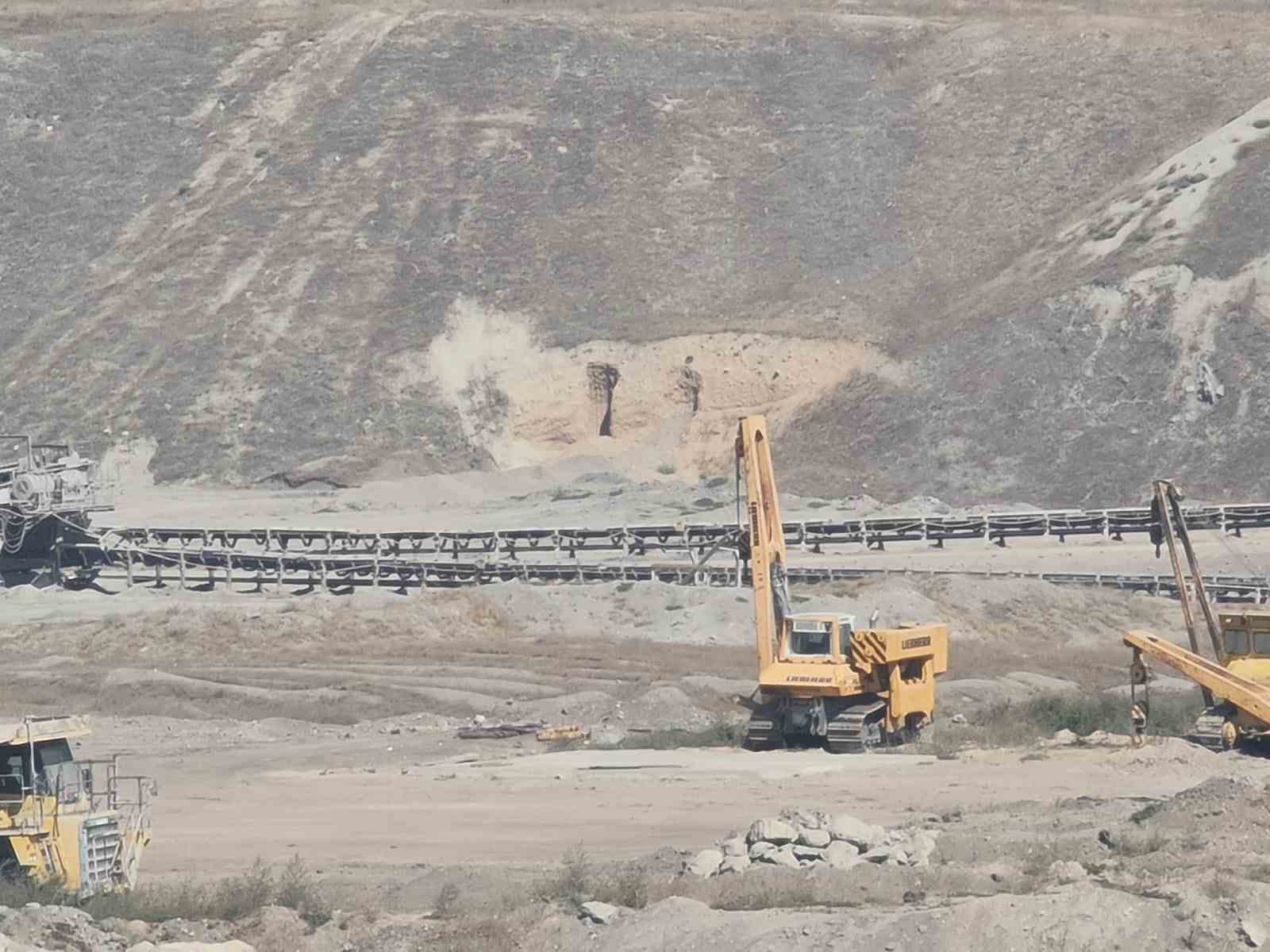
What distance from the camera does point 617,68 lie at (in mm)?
86625

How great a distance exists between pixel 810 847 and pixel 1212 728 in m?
9.57

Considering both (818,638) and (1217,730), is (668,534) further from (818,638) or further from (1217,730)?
(1217,730)

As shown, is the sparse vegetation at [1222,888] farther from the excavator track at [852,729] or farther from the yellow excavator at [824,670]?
the yellow excavator at [824,670]

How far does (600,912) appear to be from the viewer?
1900 cm

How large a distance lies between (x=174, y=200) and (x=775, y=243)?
21.0m

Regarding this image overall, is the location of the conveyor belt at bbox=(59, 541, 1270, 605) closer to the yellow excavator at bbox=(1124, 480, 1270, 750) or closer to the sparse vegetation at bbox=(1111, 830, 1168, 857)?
the yellow excavator at bbox=(1124, 480, 1270, 750)

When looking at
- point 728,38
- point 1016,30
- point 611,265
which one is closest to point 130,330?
point 611,265

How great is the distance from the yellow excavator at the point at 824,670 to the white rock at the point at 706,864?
960cm

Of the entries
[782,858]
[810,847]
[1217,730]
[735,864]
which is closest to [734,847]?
[735,864]

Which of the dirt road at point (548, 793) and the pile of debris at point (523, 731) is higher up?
the pile of debris at point (523, 731)

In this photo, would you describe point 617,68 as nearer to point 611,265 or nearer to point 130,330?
point 611,265

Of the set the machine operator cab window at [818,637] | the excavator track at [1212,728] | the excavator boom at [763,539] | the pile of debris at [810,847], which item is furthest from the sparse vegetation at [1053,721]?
the pile of debris at [810,847]

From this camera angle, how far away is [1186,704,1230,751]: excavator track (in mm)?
29047

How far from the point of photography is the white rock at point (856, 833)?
21.7 meters
